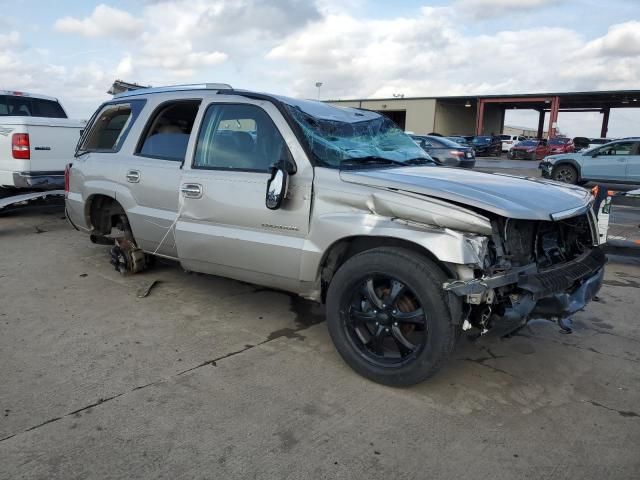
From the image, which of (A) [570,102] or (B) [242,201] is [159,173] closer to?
(B) [242,201]

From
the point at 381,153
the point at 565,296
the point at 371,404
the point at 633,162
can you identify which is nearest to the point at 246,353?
the point at 371,404

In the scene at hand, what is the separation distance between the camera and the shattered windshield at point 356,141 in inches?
144

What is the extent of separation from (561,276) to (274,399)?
6.21 ft

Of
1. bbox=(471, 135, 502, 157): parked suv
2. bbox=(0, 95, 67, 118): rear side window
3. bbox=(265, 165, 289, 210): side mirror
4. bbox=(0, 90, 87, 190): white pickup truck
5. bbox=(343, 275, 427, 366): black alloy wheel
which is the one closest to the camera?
bbox=(343, 275, 427, 366): black alloy wheel

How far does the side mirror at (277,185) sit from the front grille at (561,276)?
155 cm

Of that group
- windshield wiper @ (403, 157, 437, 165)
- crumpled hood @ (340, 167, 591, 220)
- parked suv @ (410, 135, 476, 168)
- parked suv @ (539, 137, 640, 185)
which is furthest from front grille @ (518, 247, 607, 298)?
parked suv @ (539, 137, 640, 185)

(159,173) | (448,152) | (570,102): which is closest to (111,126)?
(159,173)

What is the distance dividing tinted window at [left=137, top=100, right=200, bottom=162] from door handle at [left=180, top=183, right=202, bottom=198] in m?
0.42

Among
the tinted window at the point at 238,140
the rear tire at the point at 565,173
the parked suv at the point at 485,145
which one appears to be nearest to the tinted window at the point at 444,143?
the rear tire at the point at 565,173

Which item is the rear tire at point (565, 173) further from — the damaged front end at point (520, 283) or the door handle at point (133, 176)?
the door handle at point (133, 176)

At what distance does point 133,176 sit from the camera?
15.1 ft

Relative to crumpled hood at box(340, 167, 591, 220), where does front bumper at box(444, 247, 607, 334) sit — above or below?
below

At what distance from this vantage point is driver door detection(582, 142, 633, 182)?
15.1m

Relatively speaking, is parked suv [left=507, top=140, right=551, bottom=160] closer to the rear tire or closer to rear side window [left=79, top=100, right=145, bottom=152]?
the rear tire
